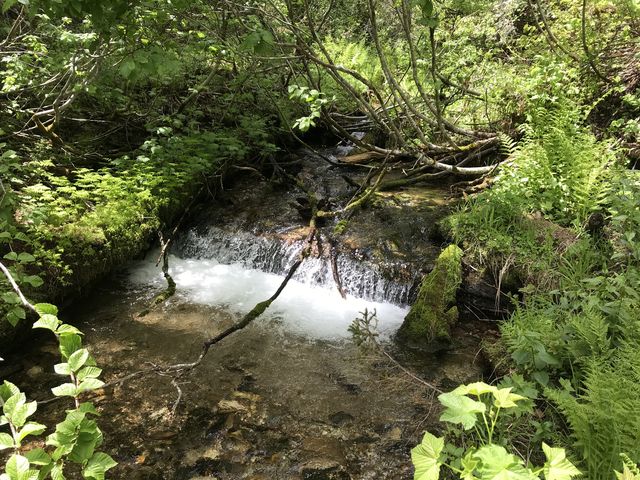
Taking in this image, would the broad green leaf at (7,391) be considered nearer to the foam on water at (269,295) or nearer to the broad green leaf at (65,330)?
the broad green leaf at (65,330)

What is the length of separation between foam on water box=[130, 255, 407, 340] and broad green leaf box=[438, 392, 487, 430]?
3355 mm

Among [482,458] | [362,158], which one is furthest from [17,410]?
[362,158]

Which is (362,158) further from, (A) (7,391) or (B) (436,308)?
(A) (7,391)

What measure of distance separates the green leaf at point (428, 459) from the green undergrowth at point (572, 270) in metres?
1.25

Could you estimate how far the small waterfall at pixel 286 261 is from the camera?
5789 mm

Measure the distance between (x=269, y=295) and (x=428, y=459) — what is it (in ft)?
14.5

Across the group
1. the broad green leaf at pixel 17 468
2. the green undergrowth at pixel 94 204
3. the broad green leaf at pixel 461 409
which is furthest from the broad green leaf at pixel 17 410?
the green undergrowth at pixel 94 204

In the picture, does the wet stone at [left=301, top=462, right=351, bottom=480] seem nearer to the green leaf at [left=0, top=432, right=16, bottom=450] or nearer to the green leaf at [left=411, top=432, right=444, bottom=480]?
the green leaf at [left=411, top=432, right=444, bottom=480]

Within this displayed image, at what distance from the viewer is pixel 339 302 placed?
581 centimetres

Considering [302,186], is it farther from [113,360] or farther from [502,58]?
[502,58]

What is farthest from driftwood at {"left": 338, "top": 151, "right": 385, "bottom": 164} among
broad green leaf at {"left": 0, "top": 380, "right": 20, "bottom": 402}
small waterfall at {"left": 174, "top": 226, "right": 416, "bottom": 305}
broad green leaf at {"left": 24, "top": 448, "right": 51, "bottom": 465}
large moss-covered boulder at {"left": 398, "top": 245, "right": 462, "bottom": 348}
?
broad green leaf at {"left": 24, "top": 448, "right": 51, "bottom": 465}

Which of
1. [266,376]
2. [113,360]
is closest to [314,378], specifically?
[266,376]

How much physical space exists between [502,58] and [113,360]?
9.46 m

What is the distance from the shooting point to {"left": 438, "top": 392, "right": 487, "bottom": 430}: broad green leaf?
161 centimetres
